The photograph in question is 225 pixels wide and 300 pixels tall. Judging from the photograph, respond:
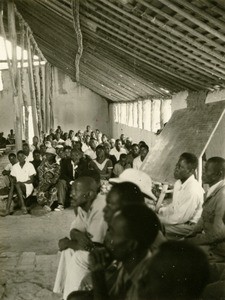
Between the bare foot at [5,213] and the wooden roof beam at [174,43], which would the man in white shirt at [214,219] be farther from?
the bare foot at [5,213]

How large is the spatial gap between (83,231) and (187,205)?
1218 millimetres

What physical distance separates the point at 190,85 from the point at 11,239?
17.1ft

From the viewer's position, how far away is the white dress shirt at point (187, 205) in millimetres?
3920

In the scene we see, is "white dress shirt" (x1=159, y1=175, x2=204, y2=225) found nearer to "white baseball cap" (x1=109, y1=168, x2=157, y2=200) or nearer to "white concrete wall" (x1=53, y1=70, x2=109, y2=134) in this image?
"white baseball cap" (x1=109, y1=168, x2=157, y2=200)

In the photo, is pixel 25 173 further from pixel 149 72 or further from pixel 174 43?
pixel 149 72

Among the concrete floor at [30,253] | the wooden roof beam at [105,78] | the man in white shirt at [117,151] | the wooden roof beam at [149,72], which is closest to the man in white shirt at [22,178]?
the concrete floor at [30,253]

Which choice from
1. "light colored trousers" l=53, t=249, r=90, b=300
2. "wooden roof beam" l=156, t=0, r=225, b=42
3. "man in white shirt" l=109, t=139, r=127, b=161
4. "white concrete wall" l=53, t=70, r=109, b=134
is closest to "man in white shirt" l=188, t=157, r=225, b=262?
"light colored trousers" l=53, t=249, r=90, b=300

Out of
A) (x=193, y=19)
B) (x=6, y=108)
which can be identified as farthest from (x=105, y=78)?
(x=193, y=19)

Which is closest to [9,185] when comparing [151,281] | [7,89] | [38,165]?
[38,165]

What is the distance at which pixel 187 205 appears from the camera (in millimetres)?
3918

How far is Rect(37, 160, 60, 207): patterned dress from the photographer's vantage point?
772cm

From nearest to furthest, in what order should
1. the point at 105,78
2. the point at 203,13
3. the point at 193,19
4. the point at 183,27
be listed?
the point at 203,13 < the point at 193,19 < the point at 183,27 < the point at 105,78

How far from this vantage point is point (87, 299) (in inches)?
106

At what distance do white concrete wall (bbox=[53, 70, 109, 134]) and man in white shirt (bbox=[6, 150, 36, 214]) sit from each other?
14098 millimetres
